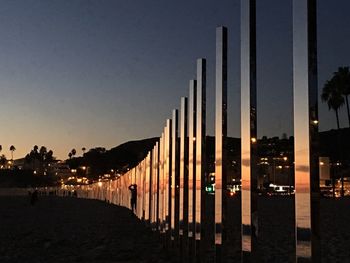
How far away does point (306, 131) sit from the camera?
447 cm

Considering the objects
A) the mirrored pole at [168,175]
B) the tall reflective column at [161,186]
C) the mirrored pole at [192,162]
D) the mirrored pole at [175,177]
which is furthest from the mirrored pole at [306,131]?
the tall reflective column at [161,186]

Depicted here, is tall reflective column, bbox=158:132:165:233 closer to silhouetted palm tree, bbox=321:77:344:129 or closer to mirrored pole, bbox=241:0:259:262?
mirrored pole, bbox=241:0:259:262

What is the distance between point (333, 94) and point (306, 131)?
183 ft

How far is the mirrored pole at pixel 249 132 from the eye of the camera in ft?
19.0

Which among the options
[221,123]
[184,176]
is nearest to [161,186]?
[184,176]

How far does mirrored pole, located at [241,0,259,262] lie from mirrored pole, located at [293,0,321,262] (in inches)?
47.2

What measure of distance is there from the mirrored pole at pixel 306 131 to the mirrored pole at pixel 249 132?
3.93ft

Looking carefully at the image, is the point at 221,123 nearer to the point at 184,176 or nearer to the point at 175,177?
the point at 184,176

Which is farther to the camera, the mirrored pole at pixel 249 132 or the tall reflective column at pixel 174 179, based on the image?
the tall reflective column at pixel 174 179

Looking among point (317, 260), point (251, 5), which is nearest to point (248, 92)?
point (251, 5)

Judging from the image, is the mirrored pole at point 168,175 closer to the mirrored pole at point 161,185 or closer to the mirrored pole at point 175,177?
the mirrored pole at point 175,177

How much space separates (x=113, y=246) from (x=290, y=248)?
4.70m

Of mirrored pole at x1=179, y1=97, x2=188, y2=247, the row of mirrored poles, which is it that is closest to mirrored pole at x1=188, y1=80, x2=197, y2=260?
the row of mirrored poles

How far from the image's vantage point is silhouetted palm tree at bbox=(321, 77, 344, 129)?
5769 centimetres
